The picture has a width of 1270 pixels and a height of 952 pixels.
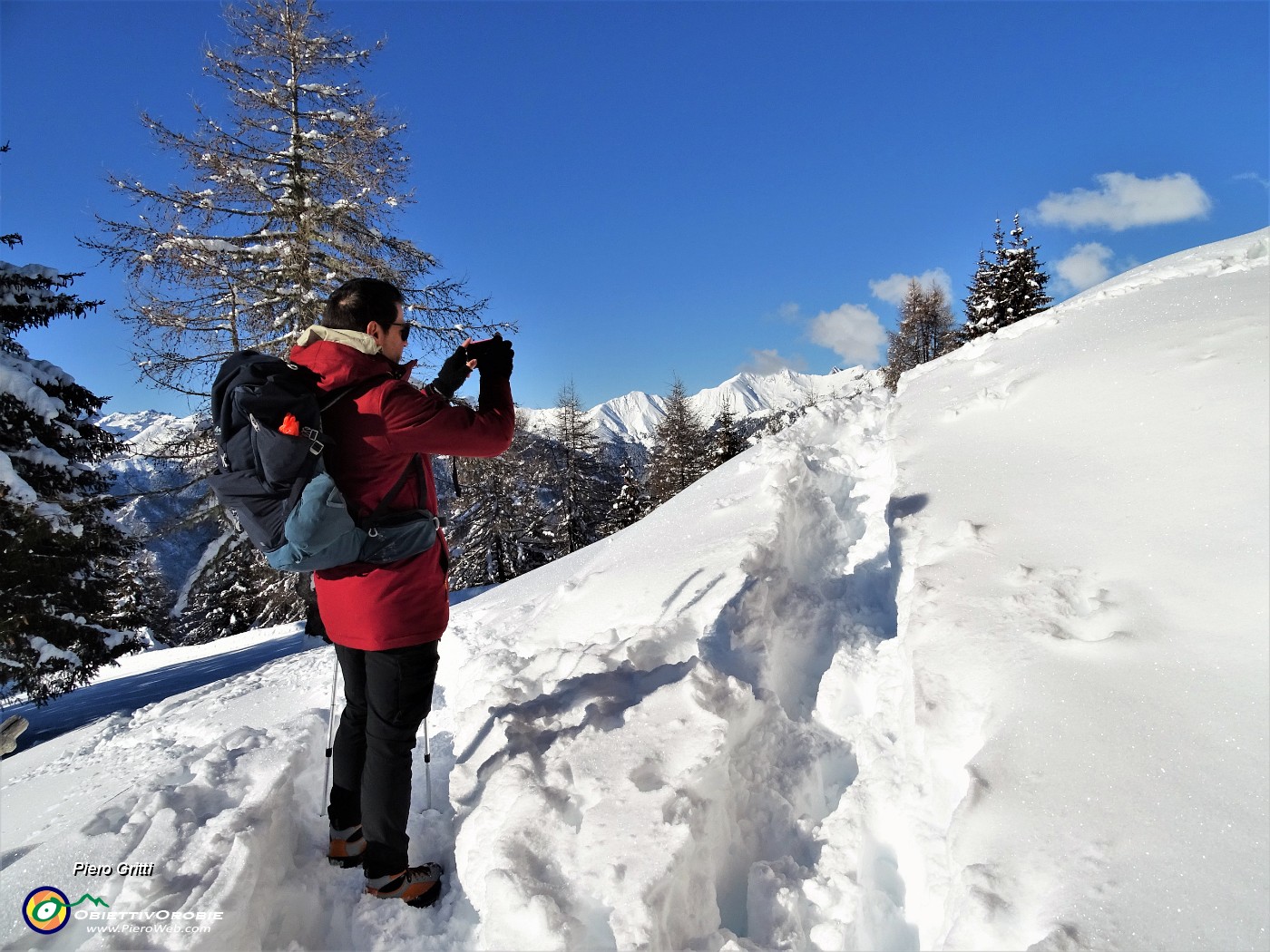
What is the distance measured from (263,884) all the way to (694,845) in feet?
5.80

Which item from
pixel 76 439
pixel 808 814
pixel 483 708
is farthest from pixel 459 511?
pixel 808 814

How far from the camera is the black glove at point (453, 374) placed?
253 centimetres

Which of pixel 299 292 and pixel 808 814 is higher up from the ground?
pixel 299 292

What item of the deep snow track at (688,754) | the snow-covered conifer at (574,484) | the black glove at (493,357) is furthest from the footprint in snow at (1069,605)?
the snow-covered conifer at (574,484)

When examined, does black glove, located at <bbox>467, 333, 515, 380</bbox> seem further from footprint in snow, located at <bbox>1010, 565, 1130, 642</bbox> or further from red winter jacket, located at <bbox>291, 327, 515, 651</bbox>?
footprint in snow, located at <bbox>1010, 565, 1130, 642</bbox>

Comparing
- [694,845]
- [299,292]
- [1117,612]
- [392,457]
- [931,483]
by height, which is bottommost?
[694,845]

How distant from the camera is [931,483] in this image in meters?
4.54

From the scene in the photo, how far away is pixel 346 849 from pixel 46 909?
1022 mm

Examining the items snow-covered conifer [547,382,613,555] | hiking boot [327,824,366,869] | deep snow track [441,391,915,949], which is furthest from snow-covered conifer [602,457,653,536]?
hiking boot [327,824,366,869]

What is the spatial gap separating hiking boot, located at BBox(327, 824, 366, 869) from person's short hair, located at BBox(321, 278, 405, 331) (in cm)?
223

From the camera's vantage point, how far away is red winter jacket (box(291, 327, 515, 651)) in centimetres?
233

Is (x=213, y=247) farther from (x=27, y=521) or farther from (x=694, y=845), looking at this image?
(x=694, y=845)

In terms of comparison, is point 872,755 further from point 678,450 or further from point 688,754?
point 678,450

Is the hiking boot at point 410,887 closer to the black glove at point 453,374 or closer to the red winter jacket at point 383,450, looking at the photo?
the red winter jacket at point 383,450
